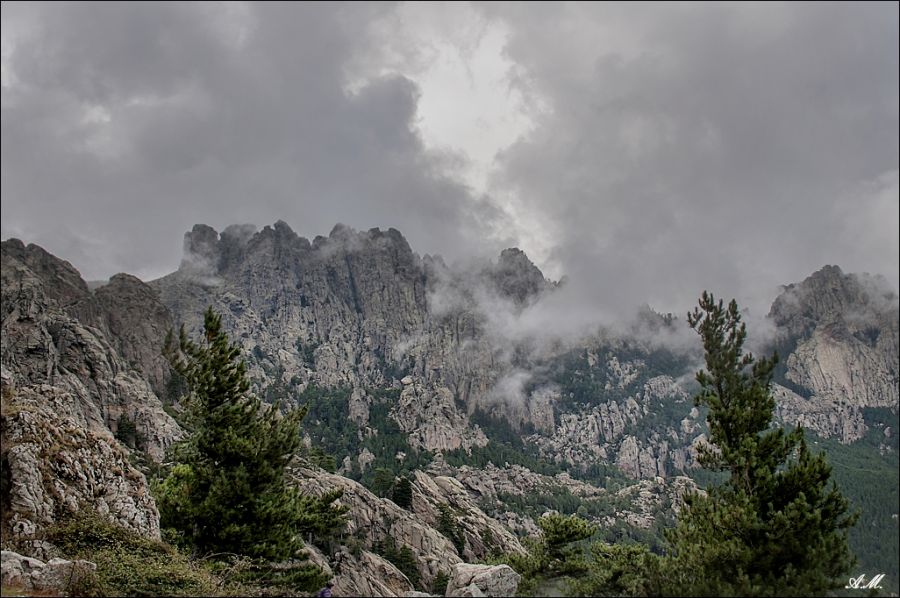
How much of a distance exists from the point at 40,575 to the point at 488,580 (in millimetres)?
16304

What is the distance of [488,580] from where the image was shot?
23688 mm

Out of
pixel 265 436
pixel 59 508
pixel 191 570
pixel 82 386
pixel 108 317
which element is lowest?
pixel 191 570

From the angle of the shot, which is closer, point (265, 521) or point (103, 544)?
point (103, 544)

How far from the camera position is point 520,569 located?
32.9 metres

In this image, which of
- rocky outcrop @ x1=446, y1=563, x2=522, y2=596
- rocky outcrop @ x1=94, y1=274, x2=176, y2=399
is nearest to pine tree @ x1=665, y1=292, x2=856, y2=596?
rocky outcrop @ x1=446, y1=563, x2=522, y2=596

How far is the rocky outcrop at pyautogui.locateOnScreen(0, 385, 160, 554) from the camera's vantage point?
20.5 metres

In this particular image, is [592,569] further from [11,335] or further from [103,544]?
[11,335]

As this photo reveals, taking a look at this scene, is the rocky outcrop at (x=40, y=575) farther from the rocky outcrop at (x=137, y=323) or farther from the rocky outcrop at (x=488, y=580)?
the rocky outcrop at (x=137, y=323)

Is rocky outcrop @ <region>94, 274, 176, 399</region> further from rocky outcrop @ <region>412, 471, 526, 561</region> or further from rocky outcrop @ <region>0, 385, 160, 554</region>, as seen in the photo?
rocky outcrop @ <region>0, 385, 160, 554</region>

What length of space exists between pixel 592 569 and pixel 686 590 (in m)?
10.0

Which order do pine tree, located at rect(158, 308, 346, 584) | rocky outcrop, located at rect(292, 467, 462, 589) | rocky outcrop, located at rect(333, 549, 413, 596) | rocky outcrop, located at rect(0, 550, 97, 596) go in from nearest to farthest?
1. rocky outcrop, located at rect(0, 550, 97, 596)
2. pine tree, located at rect(158, 308, 346, 584)
3. rocky outcrop, located at rect(333, 549, 413, 596)
4. rocky outcrop, located at rect(292, 467, 462, 589)

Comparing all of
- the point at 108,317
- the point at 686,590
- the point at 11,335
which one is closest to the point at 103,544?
the point at 686,590

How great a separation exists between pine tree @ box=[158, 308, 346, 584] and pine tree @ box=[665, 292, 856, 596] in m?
16.7

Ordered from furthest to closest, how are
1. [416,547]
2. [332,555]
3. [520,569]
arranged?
1. [416,547]
2. [332,555]
3. [520,569]
